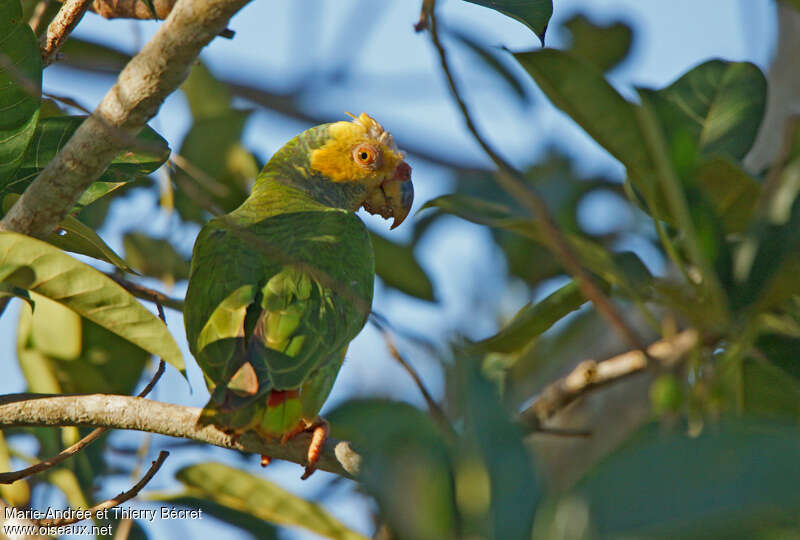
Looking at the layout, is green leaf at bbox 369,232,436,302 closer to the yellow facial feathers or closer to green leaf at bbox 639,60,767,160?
the yellow facial feathers

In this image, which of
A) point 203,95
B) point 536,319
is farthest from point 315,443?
point 203,95

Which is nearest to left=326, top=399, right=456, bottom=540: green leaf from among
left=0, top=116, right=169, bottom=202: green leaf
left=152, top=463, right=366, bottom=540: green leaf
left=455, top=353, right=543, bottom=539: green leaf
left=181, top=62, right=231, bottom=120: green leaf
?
left=455, top=353, right=543, bottom=539: green leaf

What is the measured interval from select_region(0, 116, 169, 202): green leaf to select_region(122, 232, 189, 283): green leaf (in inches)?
34.3

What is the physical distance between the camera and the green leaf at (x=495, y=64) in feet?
9.55

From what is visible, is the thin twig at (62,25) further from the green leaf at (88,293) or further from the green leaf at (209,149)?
the green leaf at (209,149)

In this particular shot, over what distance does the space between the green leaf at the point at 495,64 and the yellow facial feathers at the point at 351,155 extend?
0.61m

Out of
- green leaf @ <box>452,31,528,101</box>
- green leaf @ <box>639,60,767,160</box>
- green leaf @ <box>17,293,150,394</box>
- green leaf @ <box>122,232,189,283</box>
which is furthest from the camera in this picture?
green leaf @ <box>452,31,528,101</box>

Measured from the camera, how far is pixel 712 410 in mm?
1303

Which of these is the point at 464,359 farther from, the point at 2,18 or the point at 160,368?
the point at 2,18

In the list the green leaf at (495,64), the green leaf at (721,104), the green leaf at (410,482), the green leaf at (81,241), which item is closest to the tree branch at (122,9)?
the green leaf at (81,241)

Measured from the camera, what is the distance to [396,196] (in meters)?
2.63

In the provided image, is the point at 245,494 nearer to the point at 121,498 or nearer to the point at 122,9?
the point at 121,498

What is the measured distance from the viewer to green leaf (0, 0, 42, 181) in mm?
1346

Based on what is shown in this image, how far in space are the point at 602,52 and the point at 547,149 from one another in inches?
20.2
